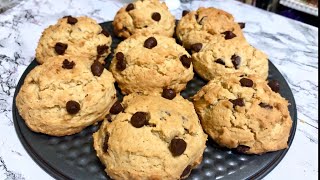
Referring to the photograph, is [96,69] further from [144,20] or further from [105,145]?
[144,20]

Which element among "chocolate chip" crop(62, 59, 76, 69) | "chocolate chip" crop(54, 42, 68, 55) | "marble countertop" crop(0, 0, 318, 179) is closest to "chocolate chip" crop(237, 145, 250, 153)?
"marble countertop" crop(0, 0, 318, 179)

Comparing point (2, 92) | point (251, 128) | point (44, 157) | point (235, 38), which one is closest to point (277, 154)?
point (251, 128)

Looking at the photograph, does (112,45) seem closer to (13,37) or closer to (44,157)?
(13,37)

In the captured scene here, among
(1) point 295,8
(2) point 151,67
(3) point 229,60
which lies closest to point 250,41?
(3) point 229,60

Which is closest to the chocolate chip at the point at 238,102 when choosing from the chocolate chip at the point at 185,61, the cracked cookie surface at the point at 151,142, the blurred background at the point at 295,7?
the cracked cookie surface at the point at 151,142

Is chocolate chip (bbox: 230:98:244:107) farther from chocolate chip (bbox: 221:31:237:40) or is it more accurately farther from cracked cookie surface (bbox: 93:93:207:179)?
chocolate chip (bbox: 221:31:237:40)

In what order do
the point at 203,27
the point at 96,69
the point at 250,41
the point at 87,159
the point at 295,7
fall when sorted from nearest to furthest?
the point at 87,159 < the point at 96,69 < the point at 203,27 < the point at 250,41 < the point at 295,7
